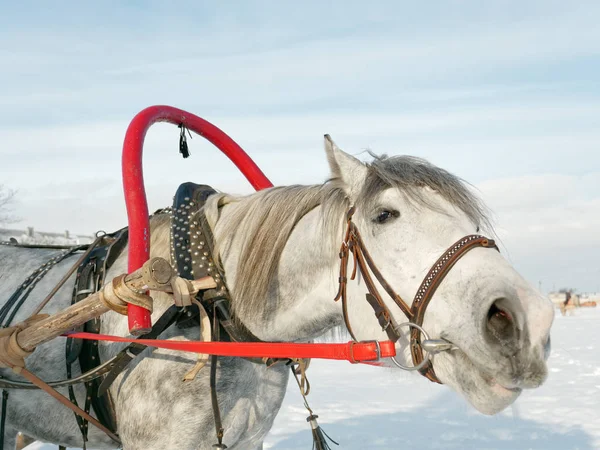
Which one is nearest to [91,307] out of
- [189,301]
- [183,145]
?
[189,301]

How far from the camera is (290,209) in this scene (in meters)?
2.87

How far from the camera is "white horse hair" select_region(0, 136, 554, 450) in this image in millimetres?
2053

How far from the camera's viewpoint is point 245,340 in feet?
9.68

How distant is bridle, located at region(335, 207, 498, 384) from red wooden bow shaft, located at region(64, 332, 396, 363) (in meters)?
0.08

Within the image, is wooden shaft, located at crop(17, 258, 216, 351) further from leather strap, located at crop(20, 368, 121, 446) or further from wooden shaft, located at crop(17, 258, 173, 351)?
leather strap, located at crop(20, 368, 121, 446)

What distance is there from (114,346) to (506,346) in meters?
1.87

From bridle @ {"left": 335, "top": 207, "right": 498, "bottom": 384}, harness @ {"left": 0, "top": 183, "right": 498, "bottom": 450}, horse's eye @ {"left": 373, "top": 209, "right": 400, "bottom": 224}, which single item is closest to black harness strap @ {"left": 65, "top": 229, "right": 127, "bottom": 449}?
harness @ {"left": 0, "top": 183, "right": 498, "bottom": 450}

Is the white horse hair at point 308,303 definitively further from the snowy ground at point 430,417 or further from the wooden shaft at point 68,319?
the snowy ground at point 430,417

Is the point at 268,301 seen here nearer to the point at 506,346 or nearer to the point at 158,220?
the point at 158,220

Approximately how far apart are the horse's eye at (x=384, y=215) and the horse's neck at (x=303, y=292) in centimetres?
31

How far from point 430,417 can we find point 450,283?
19.1 ft

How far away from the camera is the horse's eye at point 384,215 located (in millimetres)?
2359

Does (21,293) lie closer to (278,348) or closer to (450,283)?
(278,348)

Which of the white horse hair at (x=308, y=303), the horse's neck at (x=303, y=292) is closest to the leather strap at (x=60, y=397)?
the white horse hair at (x=308, y=303)
